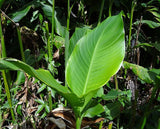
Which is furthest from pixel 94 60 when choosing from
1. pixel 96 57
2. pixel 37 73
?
pixel 37 73

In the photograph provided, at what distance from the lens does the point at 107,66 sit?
38.8 inches

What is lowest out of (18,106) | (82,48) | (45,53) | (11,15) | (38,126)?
(38,126)

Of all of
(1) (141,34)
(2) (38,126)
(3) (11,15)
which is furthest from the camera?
(1) (141,34)

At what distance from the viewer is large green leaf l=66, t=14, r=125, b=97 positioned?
3.25 feet

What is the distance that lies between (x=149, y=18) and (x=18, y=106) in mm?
1317

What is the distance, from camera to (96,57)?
102cm

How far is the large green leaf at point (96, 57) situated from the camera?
992 mm

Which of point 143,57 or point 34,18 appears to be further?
point 143,57

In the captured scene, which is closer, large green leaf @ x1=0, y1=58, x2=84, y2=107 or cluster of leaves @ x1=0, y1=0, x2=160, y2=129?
large green leaf @ x1=0, y1=58, x2=84, y2=107

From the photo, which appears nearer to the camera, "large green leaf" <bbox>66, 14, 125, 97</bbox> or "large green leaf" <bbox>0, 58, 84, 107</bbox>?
"large green leaf" <bbox>0, 58, 84, 107</bbox>

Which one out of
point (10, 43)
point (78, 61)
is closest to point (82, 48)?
point (78, 61)

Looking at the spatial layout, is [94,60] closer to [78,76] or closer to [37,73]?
[78,76]

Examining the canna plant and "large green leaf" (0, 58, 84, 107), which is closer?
"large green leaf" (0, 58, 84, 107)

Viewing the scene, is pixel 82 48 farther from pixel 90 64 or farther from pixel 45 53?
pixel 45 53
